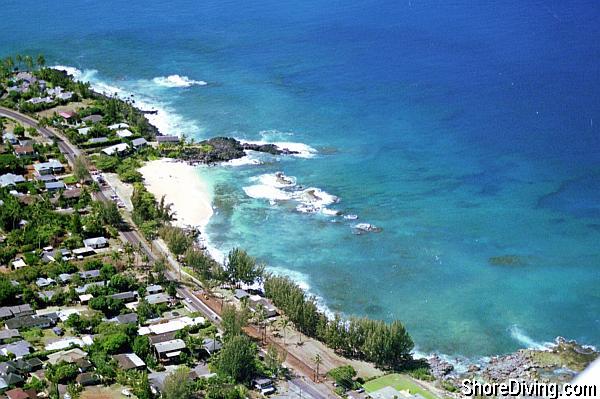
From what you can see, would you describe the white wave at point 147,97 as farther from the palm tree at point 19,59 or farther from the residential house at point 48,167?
the residential house at point 48,167

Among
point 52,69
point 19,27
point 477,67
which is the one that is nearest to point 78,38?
point 19,27

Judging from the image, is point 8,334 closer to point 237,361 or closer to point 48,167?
point 237,361

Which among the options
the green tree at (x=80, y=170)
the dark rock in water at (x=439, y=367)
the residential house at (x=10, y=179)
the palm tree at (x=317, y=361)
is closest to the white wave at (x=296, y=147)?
the green tree at (x=80, y=170)

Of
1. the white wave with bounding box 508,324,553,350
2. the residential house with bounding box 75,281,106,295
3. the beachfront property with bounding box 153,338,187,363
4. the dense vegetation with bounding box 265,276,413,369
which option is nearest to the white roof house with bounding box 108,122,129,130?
the residential house with bounding box 75,281,106,295

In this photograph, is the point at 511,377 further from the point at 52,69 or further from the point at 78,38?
the point at 78,38

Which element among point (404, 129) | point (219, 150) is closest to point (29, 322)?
point (219, 150)
